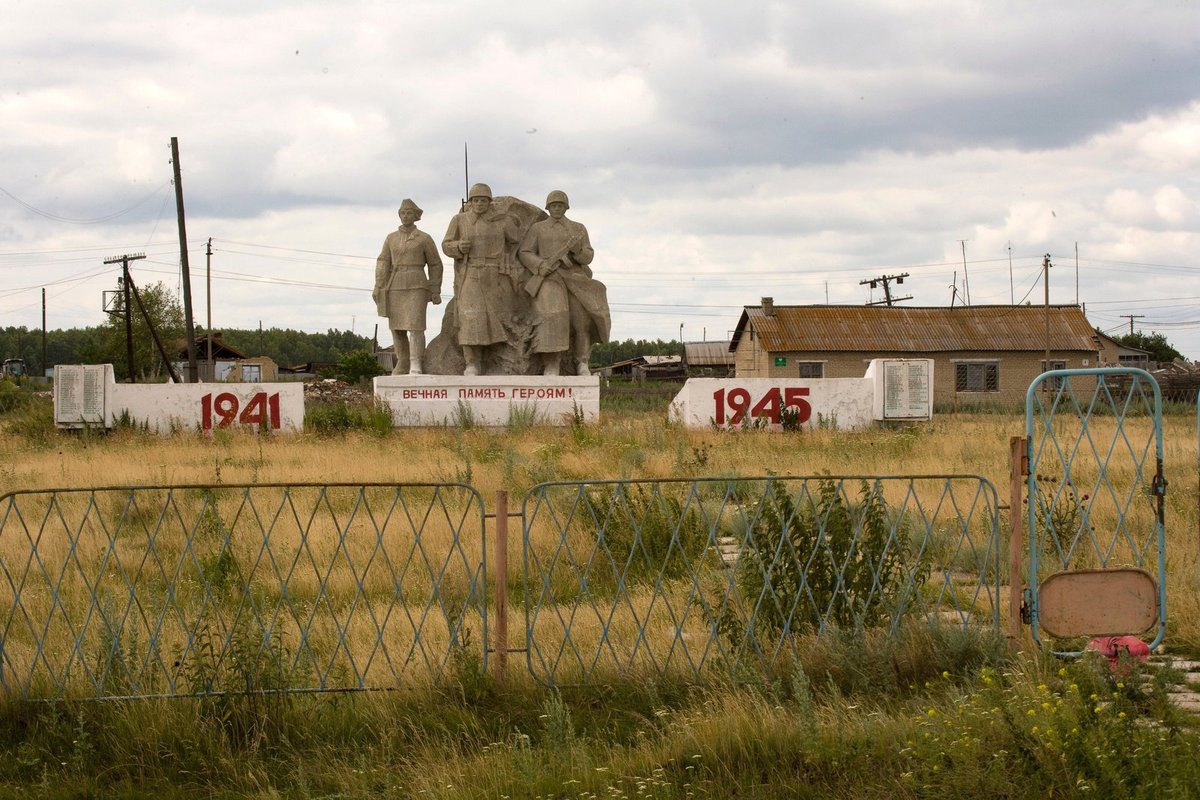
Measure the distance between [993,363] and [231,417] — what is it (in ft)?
91.7

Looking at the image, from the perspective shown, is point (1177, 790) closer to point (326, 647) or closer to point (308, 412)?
point (326, 647)

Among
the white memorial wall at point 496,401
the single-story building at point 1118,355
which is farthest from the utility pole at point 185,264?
the single-story building at point 1118,355

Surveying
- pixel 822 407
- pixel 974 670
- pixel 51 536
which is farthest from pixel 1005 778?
pixel 822 407

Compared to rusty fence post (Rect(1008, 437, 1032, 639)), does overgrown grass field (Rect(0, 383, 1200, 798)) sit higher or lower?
lower

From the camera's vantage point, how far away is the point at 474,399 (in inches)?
711

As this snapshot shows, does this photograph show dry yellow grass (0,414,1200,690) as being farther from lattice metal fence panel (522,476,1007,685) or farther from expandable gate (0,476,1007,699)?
lattice metal fence panel (522,476,1007,685)

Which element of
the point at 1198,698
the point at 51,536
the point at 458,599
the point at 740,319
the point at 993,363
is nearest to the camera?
the point at 1198,698

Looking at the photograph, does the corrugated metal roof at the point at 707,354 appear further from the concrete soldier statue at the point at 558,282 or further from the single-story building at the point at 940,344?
the concrete soldier statue at the point at 558,282

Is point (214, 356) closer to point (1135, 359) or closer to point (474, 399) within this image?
point (1135, 359)

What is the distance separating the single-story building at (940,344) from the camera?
126 ft

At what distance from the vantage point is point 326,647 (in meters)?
6.04

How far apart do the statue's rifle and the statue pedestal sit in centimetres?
140

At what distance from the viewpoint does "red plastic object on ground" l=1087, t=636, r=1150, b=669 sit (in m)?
5.14

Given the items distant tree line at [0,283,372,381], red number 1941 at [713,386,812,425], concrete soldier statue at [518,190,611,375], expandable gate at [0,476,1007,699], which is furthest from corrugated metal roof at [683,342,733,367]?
expandable gate at [0,476,1007,699]
